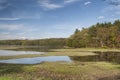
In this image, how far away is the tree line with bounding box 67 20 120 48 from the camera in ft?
401

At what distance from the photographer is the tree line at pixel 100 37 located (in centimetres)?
12237

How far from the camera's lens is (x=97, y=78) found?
90.9 feet

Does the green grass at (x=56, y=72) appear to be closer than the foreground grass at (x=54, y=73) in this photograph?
No

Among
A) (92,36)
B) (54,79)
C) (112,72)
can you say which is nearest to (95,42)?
(92,36)

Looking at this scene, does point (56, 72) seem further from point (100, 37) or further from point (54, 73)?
point (100, 37)

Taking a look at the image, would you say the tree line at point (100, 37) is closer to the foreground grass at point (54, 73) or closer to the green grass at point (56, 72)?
the green grass at point (56, 72)

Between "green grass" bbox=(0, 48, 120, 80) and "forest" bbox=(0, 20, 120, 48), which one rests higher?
"forest" bbox=(0, 20, 120, 48)

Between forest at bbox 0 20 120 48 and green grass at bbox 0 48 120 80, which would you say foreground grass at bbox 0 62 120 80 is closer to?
green grass at bbox 0 48 120 80

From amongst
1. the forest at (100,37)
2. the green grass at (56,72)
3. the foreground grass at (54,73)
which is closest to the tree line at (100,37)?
the forest at (100,37)

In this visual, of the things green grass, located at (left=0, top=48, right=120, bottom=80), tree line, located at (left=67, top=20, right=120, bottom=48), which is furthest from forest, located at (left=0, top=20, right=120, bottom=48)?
green grass, located at (left=0, top=48, right=120, bottom=80)

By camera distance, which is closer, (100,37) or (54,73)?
(54,73)

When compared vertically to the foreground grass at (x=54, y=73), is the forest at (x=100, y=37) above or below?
above

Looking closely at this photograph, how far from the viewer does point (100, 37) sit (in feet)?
424

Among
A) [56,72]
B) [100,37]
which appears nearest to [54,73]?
[56,72]
